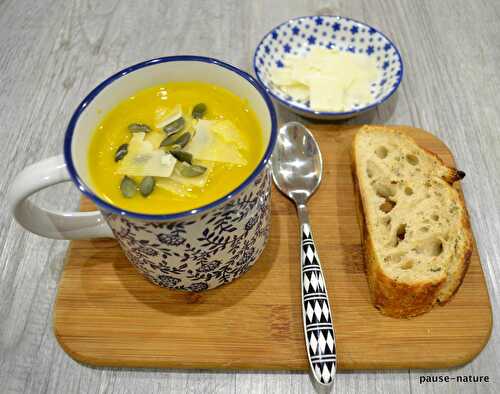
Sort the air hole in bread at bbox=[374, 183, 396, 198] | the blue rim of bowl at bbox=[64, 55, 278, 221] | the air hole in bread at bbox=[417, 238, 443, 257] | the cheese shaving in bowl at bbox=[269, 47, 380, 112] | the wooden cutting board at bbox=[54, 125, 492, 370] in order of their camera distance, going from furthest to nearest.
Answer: the cheese shaving in bowl at bbox=[269, 47, 380, 112]
the air hole in bread at bbox=[374, 183, 396, 198]
the air hole in bread at bbox=[417, 238, 443, 257]
the wooden cutting board at bbox=[54, 125, 492, 370]
the blue rim of bowl at bbox=[64, 55, 278, 221]

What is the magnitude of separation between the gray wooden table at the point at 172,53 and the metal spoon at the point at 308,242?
113 millimetres

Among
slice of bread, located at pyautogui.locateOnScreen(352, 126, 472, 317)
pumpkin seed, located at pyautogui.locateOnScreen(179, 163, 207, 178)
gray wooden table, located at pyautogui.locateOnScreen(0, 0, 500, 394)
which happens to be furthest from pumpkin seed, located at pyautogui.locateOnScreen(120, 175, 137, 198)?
slice of bread, located at pyautogui.locateOnScreen(352, 126, 472, 317)

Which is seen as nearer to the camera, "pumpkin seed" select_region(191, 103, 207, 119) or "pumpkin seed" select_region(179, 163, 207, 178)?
"pumpkin seed" select_region(179, 163, 207, 178)

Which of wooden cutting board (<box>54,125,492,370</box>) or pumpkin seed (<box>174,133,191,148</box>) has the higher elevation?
pumpkin seed (<box>174,133,191,148</box>)

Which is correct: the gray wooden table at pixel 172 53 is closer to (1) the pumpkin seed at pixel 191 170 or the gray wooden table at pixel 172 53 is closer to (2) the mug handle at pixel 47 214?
(2) the mug handle at pixel 47 214

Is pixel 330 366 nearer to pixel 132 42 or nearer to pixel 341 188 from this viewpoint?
pixel 341 188

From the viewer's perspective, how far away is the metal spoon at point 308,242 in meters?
0.96

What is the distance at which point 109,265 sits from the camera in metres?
1.16

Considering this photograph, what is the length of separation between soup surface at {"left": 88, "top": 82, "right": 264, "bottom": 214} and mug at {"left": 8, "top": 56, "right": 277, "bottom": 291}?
27 mm

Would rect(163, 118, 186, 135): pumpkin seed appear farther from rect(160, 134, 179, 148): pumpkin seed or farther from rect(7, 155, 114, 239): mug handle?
rect(7, 155, 114, 239): mug handle

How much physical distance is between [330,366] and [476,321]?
1.24ft

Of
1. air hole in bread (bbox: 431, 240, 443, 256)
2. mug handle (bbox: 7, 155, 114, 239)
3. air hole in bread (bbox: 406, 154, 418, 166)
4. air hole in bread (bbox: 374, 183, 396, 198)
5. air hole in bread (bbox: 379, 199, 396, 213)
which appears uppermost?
mug handle (bbox: 7, 155, 114, 239)

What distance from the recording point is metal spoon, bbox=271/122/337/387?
0.96 m

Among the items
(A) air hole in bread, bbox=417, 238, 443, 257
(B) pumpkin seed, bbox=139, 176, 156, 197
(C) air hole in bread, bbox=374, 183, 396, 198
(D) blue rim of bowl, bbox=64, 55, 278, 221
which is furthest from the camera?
(C) air hole in bread, bbox=374, 183, 396, 198
